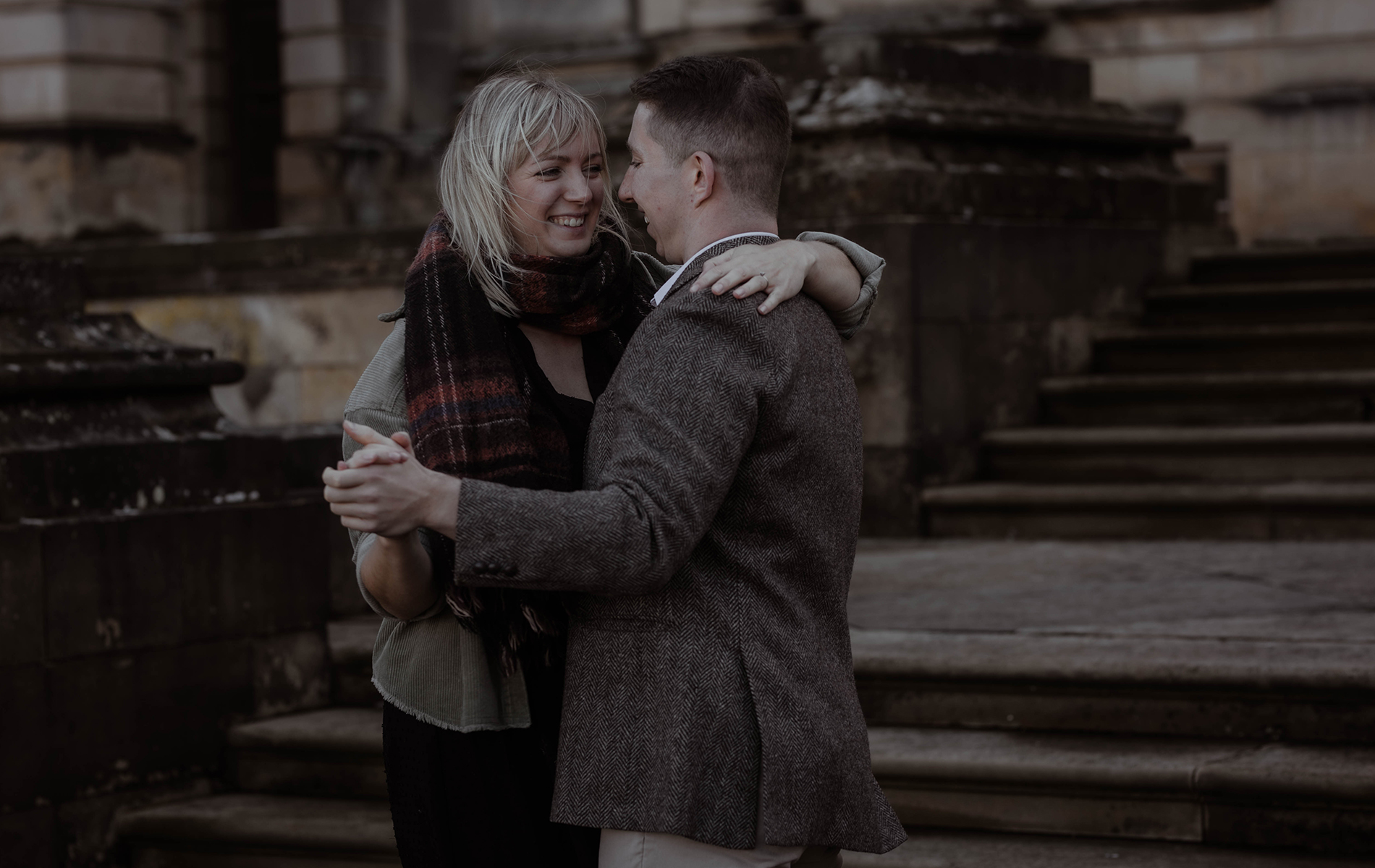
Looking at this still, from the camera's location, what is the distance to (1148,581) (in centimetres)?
560

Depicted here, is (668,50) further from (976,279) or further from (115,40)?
(976,279)

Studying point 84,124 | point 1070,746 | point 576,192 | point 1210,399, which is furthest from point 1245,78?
point 576,192

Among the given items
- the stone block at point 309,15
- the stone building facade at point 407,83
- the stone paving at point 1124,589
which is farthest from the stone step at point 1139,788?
the stone block at point 309,15

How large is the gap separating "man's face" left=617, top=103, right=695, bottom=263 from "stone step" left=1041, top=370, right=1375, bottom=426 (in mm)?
5480

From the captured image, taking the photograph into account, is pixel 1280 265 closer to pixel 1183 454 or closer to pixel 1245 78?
pixel 1183 454

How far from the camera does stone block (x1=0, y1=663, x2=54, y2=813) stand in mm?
4164

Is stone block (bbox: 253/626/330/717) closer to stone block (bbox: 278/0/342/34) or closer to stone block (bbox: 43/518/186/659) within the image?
stone block (bbox: 43/518/186/659)

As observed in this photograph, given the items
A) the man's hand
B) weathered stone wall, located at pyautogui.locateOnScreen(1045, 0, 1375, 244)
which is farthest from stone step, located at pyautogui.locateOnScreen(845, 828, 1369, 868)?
weathered stone wall, located at pyautogui.locateOnScreen(1045, 0, 1375, 244)

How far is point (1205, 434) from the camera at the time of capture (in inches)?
275

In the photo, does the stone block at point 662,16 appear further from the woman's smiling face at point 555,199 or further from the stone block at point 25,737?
the woman's smiling face at point 555,199

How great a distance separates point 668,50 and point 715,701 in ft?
39.2

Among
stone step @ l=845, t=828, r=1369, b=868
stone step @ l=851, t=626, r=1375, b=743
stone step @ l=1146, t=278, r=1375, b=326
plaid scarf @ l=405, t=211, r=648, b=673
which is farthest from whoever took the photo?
stone step @ l=1146, t=278, r=1375, b=326

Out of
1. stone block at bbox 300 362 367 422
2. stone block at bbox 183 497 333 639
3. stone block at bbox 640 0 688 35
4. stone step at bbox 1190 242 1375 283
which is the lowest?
stone block at bbox 183 497 333 639

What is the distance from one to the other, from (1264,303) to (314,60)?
9.21m
